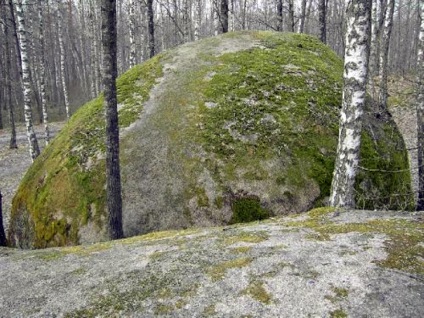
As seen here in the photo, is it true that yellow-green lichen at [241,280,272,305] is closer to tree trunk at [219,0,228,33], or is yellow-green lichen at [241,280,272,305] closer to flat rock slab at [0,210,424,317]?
flat rock slab at [0,210,424,317]

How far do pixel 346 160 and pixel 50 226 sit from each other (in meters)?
5.51

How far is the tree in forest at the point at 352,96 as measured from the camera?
537 centimetres

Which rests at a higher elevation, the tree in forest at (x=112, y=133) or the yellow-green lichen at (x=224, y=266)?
the tree in forest at (x=112, y=133)

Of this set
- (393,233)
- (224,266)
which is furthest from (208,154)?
(393,233)

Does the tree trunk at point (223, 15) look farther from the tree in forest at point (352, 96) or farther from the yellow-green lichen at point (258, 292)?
the yellow-green lichen at point (258, 292)

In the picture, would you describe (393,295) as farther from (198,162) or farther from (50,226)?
(50,226)

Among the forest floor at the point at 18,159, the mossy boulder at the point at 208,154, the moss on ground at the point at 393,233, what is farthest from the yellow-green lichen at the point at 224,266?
the forest floor at the point at 18,159

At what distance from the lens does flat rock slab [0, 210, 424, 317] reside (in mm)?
3211

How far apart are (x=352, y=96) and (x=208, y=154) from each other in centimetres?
300

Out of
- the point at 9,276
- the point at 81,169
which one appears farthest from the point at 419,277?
the point at 81,169

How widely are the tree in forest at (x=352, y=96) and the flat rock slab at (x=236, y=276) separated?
91cm

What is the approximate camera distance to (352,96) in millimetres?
5570

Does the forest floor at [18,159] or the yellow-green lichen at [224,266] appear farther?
the forest floor at [18,159]

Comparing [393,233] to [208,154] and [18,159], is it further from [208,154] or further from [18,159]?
[18,159]
